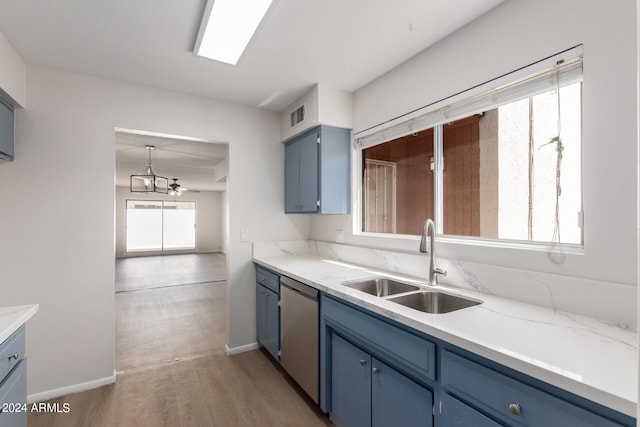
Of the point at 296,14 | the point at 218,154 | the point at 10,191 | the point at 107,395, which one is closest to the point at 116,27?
the point at 296,14

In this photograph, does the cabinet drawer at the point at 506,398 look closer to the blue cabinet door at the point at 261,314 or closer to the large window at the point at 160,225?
the blue cabinet door at the point at 261,314

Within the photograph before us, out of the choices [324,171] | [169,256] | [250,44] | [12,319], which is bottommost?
[169,256]

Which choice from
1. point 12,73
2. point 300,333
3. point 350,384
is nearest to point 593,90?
point 350,384

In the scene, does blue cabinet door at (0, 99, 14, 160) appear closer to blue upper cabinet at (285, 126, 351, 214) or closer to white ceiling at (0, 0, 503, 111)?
white ceiling at (0, 0, 503, 111)

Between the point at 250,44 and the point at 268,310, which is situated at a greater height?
the point at 250,44

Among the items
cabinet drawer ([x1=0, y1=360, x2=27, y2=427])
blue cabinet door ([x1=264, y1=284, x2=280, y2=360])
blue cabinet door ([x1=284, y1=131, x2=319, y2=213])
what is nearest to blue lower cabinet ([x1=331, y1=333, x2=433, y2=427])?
blue cabinet door ([x1=264, y1=284, x2=280, y2=360])

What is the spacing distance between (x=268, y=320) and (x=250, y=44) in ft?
7.18

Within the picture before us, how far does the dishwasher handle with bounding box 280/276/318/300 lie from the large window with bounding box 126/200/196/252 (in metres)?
9.48

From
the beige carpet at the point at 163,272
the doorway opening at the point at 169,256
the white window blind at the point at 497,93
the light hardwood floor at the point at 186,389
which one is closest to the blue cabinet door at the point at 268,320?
the light hardwood floor at the point at 186,389

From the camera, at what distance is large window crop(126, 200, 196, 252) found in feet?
33.0

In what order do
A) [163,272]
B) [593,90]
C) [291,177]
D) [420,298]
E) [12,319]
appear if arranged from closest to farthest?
1. [12,319]
2. [593,90]
3. [420,298]
4. [291,177]
5. [163,272]

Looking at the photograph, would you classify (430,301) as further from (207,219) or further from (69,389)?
(207,219)

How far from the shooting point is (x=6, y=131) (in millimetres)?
2053

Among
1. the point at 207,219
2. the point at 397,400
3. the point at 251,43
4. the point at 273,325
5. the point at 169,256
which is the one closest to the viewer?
the point at 397,400
